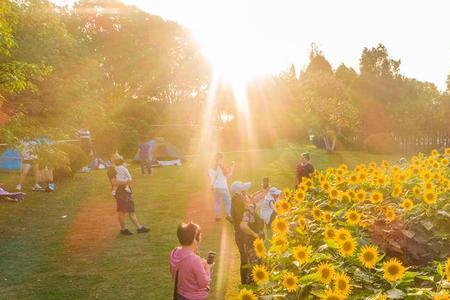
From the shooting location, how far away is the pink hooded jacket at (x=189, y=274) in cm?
473

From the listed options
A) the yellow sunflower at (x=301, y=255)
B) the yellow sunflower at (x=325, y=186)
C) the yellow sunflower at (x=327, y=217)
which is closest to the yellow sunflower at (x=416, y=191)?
the yellow sunflower at (x=325, y=186)

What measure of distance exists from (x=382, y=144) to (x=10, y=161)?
26274 millimetres

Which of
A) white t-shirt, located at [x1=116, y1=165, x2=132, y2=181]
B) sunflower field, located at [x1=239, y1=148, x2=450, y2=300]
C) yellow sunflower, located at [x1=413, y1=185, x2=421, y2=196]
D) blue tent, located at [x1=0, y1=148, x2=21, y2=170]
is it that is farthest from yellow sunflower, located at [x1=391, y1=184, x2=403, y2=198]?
blue tent, located at [x1=0, y1=148, x2=21, y2=170]

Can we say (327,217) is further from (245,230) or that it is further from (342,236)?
(245,230)

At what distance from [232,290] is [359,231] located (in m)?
3.10

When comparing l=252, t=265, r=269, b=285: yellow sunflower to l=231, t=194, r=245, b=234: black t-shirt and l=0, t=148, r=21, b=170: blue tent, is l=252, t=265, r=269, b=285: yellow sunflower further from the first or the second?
l=0, t=148, r=21, b=170: blue tent

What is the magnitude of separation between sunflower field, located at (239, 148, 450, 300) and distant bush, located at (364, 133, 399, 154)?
2844 centimetres

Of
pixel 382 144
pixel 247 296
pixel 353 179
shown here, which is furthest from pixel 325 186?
pixel 382 144

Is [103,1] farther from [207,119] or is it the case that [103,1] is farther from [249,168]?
[249,168]

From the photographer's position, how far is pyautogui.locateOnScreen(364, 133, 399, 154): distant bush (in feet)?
118

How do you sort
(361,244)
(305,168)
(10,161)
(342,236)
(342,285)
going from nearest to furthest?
(342,285) < (342,236) < (361,244) < (305,168) < (10,161)

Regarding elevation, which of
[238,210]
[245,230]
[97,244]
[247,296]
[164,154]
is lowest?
[97,244]

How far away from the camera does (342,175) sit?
7754mm

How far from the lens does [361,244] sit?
15.3ft
